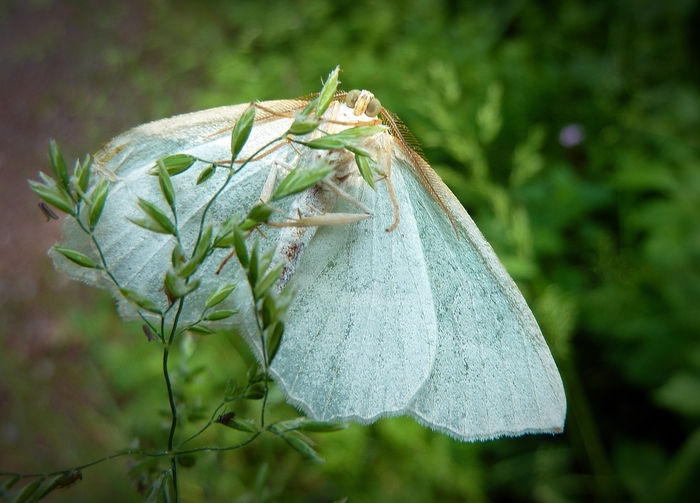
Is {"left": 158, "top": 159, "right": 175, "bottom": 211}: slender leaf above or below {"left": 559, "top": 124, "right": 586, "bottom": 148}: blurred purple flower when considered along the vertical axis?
above

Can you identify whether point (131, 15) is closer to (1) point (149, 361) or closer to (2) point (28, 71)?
(2) point (28, 71)

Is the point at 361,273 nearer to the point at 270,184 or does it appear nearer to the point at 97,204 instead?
the point at 270,184

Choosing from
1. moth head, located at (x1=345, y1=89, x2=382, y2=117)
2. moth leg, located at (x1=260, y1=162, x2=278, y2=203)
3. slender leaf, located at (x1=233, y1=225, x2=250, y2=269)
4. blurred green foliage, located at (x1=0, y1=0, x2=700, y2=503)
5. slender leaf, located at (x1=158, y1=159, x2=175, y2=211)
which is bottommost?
blurred green foliage, located at (x1=0, y1=0, x2=700, y2=503)

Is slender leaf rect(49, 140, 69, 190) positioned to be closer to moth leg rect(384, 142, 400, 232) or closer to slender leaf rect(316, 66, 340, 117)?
slender leaf rect(316, 66, 340, 117)

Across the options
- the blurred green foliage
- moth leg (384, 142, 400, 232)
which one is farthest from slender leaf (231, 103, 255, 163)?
the blurred green foliage

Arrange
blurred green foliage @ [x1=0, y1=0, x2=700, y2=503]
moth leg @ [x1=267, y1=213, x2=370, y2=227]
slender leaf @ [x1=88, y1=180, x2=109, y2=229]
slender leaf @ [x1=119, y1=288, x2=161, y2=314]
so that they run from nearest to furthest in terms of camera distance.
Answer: slender leaf @ [x1=119, y1=288, x2=161, y2=314] → slender leaf @ [x1=88, y1=180, x2=109, y2=229] → moth leg @ [x1=267, y1=213, x2=370, y2=227] → blurred green foliage @ [x1=0, y1=0, x2=700, y2=503]

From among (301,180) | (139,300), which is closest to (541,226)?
(301,180)
